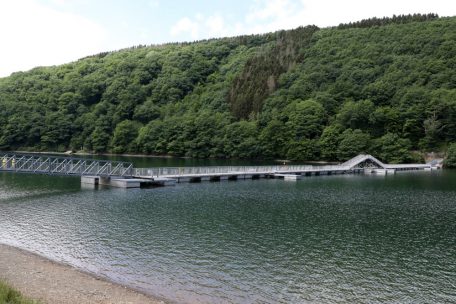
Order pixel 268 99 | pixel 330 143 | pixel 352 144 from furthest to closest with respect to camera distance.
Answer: pixel 268 99, pixel 330 143, pixel 352 144

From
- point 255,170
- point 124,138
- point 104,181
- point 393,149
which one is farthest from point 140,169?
point 124,138

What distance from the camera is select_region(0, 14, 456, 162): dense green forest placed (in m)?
117

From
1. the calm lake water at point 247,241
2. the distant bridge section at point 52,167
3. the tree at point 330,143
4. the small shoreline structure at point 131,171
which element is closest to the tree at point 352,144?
the tree at point 330,143

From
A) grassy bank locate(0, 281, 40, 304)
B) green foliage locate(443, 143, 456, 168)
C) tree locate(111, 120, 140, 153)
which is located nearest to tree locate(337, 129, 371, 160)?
green foliage locate(443, 143, 456, 168)

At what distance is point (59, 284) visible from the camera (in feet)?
62.7

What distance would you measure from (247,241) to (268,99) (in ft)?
386

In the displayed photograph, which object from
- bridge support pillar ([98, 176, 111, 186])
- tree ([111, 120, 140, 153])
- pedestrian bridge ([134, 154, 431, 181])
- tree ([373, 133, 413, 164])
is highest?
tree ([111, 120, 140, 153])

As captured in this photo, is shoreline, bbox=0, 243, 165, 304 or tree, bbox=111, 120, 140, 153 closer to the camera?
shoreline, bbox=0, 243, 165, 304

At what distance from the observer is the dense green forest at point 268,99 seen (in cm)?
11669

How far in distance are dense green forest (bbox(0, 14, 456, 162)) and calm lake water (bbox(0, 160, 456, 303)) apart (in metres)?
72.6

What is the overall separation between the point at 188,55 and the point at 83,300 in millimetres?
184993

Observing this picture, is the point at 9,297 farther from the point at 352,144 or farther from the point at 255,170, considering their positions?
the point at 352,144

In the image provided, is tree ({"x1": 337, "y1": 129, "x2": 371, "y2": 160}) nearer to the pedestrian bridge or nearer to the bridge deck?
the pedestrian bridge

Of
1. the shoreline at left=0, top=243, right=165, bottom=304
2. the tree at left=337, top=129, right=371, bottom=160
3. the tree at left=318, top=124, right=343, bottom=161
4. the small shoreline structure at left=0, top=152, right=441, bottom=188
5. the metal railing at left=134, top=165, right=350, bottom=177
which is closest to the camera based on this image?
the shoreline at left=0, top=243, right=165, bottom=304
